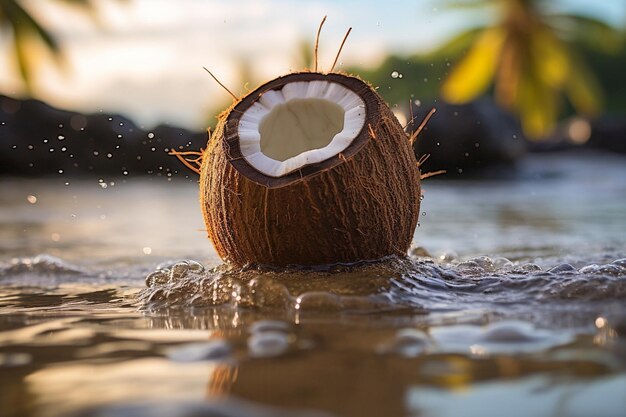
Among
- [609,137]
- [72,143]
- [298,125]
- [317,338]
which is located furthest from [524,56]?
[317,338]

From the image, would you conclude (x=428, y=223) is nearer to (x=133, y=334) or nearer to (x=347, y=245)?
(x=347, y=245)

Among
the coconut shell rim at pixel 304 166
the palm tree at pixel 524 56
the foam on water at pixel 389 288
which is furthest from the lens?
the palm tree at pixel 524 56

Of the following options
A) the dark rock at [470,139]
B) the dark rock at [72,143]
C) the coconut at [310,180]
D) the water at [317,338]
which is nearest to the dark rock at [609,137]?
the dark rock at [470,139]

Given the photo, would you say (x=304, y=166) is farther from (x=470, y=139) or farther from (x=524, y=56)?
(x=524, y=56)

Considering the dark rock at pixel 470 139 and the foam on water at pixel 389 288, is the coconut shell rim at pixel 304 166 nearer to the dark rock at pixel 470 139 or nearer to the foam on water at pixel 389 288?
the foam on water at pixel 389 288

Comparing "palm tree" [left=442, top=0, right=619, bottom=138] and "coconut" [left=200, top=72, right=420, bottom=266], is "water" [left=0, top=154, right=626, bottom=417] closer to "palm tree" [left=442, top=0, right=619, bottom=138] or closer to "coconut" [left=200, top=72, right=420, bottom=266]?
"coconut" [left=200, top=72, right=420, bottom=266]

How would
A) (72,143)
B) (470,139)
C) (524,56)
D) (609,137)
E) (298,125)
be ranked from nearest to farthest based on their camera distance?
1. (298,125)
2. (470,139)
3. (72,143)
4. (609,137)
5. (524,56)
